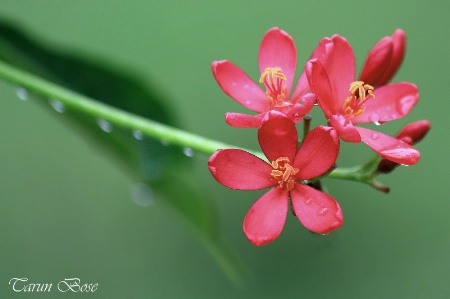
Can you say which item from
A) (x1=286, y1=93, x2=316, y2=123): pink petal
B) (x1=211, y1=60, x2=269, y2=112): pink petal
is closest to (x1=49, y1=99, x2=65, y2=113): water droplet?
(x1=211, y1=60, x2=269, y2=112): pink petal

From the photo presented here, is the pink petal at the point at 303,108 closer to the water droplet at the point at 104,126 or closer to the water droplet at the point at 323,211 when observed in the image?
the water droplet at the point at 323,211

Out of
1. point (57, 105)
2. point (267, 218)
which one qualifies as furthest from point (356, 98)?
point (57, 105)

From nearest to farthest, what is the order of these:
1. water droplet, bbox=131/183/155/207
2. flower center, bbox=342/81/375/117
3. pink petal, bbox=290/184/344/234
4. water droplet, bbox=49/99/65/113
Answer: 1. pink petal, bbox=290/184/344/234
2. flower center, bbox=342/81/375/117
3. water droplet, bbox=49/99/65/113
4. water droplet, bbox=131/183/155/207

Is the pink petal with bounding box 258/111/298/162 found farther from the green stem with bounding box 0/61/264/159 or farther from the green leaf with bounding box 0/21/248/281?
the green leaf with bounding box 0/21/248/281

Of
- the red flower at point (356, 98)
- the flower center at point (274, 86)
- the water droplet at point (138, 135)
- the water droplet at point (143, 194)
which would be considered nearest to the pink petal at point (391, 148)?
the red flower at point (356, 98)

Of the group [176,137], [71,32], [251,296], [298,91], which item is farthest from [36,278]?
[298,91]

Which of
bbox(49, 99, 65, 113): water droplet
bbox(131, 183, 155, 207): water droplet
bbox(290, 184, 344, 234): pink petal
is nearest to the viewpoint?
bbox(290, 184, 344, 234): pink petal

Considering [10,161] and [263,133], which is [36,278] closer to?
[10,161]
